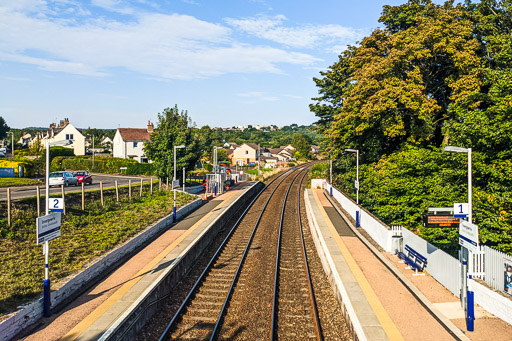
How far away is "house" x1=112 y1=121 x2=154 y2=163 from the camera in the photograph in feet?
223

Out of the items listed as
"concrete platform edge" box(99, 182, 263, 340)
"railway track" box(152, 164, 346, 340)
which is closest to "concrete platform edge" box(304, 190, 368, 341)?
"railway track" box(152, 164, 346, 340)

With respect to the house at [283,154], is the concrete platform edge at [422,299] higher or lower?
lower

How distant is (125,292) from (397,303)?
8675 mm

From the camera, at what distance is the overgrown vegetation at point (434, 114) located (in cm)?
1827

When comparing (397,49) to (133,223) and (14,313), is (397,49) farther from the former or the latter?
(14,313)

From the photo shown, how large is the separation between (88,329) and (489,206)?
1706 centimetres

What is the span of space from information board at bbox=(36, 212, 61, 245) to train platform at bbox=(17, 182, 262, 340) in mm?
2191

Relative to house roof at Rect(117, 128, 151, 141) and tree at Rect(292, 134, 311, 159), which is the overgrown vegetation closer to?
house roof at Rect(117, 128, 151, 141)

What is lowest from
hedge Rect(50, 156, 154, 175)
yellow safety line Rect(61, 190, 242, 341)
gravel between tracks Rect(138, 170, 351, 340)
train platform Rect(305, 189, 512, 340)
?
gravel between tracks Rect(138, 170, 351, 340)

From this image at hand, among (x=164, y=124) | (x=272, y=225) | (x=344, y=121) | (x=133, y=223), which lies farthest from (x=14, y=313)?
(x=344, y=121)

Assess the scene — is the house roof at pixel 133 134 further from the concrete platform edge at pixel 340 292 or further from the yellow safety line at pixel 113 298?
the concrete platform edge at pixel 340 292

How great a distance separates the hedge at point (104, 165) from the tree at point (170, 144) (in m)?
17.1

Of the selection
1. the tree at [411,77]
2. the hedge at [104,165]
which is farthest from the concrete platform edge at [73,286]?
the hedge at [104,165]

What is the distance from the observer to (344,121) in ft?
117
